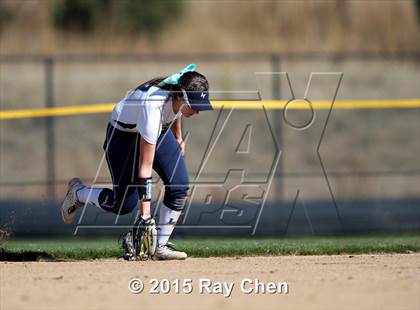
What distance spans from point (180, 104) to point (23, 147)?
9.11 metres

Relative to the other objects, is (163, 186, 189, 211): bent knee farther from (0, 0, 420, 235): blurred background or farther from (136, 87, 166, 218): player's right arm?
(0, 0, 420, 235): blurred background

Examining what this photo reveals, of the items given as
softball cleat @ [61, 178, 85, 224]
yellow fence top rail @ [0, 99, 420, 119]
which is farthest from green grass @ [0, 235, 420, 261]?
yellow fence top rail @ [0, 99, 420, 119]

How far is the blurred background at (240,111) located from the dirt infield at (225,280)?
2.73m

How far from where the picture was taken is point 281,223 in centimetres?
1416

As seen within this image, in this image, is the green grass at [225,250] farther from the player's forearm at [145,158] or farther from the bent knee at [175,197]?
Result: the player's forearm at [145,158]

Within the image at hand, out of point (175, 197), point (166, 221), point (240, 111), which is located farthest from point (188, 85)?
point (240, 111)

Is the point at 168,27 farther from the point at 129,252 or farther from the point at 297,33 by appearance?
the point at 129,252

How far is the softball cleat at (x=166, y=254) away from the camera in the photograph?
30.5ft

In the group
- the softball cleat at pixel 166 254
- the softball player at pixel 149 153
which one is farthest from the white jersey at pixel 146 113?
the softball cleat at pixel 166 254

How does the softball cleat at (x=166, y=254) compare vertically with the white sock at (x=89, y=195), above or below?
below

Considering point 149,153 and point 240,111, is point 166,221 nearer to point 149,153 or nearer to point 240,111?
point 149,153

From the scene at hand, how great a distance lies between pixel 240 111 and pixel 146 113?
1002 cm

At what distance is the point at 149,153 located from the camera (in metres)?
8.75

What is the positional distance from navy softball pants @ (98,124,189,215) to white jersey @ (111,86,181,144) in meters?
0.13
